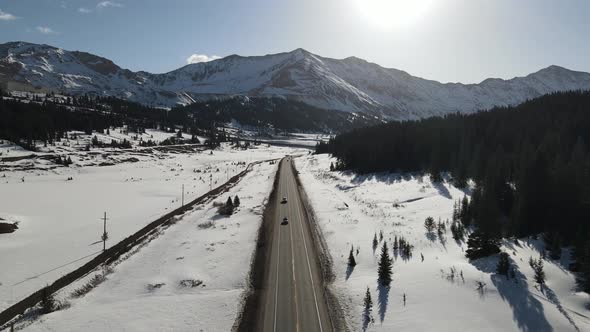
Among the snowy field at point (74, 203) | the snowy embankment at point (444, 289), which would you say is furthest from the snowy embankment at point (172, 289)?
the snowy embankment at point (444, 289)

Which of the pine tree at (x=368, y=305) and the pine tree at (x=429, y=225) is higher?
the pine tree at (x=429, y=225)

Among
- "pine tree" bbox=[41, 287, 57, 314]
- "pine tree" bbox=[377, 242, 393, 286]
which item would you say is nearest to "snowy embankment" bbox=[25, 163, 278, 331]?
"pine tree" bbox=[41, 287, 57, 314]

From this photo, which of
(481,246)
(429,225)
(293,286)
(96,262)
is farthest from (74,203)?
(481,246)

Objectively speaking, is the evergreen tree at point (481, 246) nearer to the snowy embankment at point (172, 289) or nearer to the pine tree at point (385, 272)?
the pine tree at point (385, 272)

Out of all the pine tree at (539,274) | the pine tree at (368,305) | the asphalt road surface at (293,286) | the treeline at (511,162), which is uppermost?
the treeline at (511,162)

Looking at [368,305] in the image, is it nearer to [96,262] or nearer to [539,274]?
[539,274]

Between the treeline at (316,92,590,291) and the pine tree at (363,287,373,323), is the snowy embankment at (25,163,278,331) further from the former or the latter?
the treeline at (316,92,590,291)

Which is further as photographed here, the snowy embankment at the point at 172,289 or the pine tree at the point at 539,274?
the pine tree at the point at 539,274
